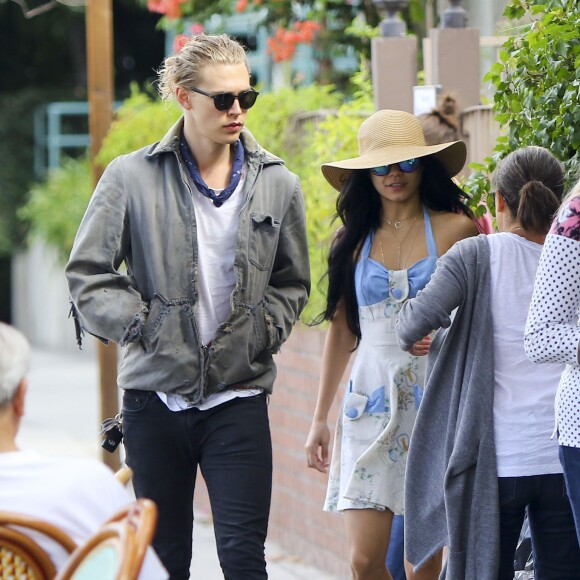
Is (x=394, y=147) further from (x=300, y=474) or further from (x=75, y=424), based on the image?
(x=75, y=424)

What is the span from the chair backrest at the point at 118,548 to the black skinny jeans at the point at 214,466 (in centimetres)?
151

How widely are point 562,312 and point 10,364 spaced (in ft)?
4.24

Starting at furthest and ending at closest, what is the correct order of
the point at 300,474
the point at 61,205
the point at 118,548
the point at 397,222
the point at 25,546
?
the point at 61,205, the point at 300,474, the point at 397,222, the point at 25,546, the point at 118,548

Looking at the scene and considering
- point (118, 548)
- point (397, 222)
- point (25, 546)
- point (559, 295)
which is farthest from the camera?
point (397, 222)

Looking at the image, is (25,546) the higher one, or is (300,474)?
(25,546)

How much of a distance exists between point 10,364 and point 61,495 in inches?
11.0

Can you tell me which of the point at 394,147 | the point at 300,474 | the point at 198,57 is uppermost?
the point at 198,57

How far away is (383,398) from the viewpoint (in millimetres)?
4352

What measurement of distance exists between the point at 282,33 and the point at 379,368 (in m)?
7.30

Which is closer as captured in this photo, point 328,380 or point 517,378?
point 517,378

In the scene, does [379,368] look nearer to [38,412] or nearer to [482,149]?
[482,149]

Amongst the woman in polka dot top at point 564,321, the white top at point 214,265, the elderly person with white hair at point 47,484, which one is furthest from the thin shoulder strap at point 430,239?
the elderly person with white hair at point 47,484

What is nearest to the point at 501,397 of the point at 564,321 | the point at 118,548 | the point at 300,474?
the point at 564,321

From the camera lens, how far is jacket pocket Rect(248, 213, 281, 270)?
4.19 m
